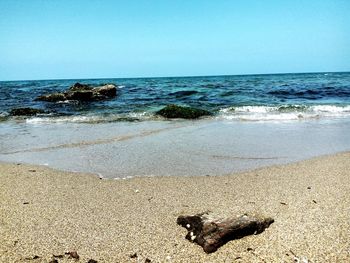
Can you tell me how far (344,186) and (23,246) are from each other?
4229 millimetres

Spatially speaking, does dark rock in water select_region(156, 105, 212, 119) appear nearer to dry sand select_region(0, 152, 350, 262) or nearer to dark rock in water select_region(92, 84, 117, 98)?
dry sand select_region(0, 152, 350, 262)

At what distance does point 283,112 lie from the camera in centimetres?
1589

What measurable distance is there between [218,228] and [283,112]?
13.3 m

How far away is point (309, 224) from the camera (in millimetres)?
3875

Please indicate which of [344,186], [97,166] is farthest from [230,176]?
[97,166]

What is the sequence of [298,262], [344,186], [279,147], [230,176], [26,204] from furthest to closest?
[279,147], [230,176], [344,186], [26,204], [298,262]

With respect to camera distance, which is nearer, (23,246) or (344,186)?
(23,246)

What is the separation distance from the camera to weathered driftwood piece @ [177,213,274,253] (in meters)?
3.42

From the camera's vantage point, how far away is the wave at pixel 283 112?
46.4ft

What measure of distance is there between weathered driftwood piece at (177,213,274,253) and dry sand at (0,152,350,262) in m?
0.06

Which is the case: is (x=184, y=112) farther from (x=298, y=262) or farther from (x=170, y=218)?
(x=298, y=262)

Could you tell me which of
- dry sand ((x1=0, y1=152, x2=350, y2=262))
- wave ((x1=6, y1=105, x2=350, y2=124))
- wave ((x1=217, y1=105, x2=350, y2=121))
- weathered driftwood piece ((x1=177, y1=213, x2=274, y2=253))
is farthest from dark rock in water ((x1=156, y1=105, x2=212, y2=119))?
weathered driftwood piece ((x1=177, y1=213, x2=274, y2=253))

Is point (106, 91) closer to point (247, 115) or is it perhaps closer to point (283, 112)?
point (247, 115)

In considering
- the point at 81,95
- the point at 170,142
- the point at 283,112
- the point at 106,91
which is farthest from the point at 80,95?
the point at 170,142
